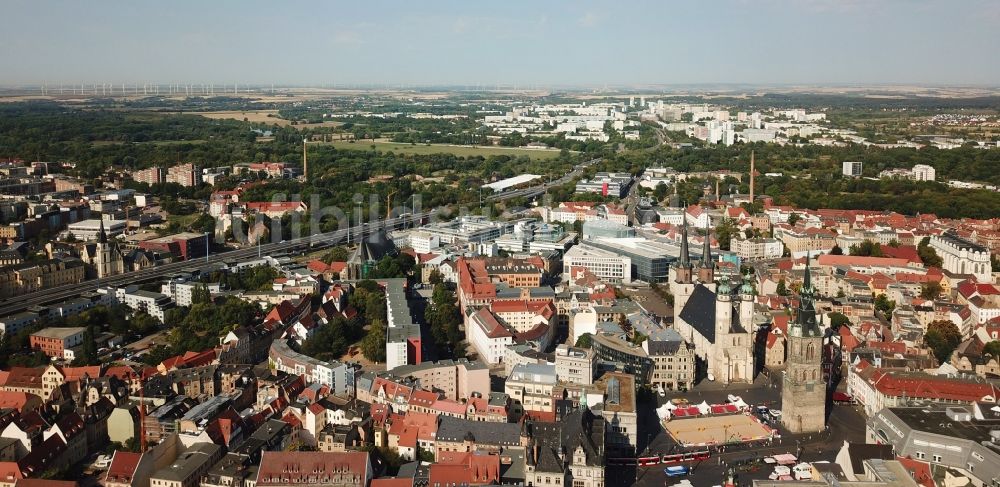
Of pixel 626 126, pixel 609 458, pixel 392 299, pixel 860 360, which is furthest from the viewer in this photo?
pixel 626 126

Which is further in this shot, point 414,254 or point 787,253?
point 787,253

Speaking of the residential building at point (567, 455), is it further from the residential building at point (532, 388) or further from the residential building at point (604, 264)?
the residential building at point (604, 264)

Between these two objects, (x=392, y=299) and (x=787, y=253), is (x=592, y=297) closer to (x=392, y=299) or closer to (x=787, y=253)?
(x=392, y=299)

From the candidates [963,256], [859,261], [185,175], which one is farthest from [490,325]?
[185,175]

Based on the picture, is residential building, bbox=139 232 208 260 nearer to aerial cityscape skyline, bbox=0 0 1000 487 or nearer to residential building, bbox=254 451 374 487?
aerial cityscape skyline, bbox=0 0 1000 487

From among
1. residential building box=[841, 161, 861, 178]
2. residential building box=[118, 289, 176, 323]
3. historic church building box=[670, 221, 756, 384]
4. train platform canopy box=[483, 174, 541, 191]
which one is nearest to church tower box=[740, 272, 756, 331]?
historic church building box=[670, 221, 756, 384]

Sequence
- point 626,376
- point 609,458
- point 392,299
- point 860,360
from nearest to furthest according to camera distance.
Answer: point 609,458 < point 626,376 < point 860,360 < point 392,299

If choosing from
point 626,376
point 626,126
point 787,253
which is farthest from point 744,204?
point 626,126

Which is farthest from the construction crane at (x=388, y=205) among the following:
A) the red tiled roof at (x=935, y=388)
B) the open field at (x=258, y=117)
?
Answer: the open field at (x=258, y=117)
